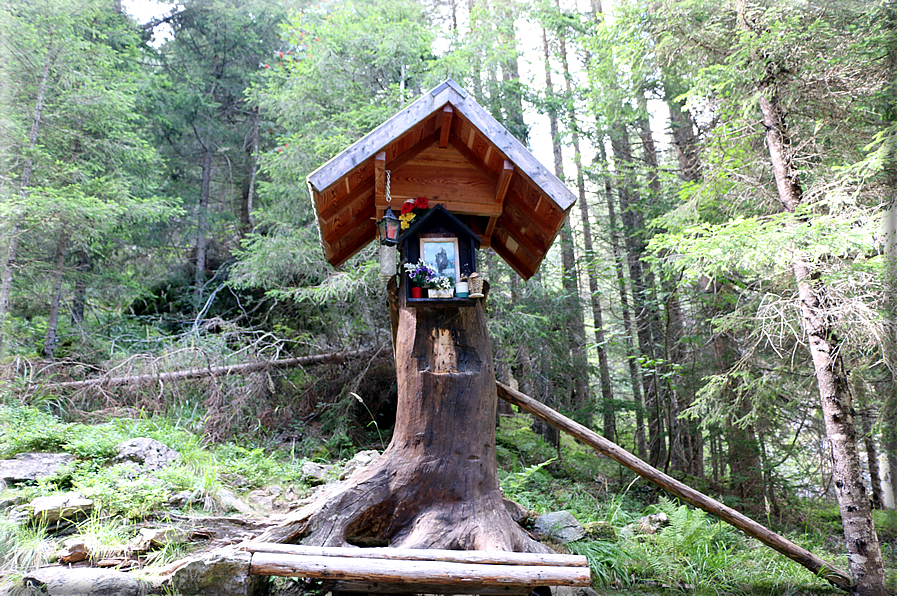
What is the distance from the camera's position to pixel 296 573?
2.68 meters

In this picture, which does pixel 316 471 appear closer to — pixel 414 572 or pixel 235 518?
pixel 235 518

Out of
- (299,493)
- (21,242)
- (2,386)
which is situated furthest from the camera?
(21,242)

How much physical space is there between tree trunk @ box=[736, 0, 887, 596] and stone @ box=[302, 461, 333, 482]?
5143 mm

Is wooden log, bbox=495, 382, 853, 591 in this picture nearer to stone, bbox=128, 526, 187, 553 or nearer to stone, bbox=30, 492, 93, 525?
stone, bbox=128, 526, 187, 553

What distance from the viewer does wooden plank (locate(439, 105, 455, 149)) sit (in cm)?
370

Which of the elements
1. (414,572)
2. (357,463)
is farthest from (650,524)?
(414,572)

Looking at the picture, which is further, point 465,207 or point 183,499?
point 183,499

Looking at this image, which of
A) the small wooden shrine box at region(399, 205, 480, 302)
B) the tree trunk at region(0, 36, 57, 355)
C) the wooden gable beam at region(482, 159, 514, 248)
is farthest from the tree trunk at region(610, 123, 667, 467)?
the tree trunk at region(0, 36, 57, 355)

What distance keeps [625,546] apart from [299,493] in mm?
3279

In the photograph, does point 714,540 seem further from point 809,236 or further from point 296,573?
point 296,573

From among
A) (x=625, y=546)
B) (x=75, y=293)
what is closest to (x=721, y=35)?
(x=625, y=546)

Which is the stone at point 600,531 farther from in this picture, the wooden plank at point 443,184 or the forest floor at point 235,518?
the wooden plank at point 443,184

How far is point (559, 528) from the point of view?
4.36 meters

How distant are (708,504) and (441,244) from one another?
126 inches
